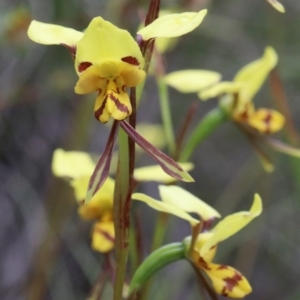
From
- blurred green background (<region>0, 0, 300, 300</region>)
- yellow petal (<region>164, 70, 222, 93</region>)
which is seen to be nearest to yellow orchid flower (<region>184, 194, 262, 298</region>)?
yellow petal (<region>164, 70, 222, 93</region>)

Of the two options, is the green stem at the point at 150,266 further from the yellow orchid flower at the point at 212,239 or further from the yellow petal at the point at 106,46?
the yellow petal at the point at 106,46

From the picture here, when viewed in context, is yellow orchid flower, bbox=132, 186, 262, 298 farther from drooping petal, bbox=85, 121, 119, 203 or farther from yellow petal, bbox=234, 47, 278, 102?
yellow petal, bbox=234, 47, 278, 102

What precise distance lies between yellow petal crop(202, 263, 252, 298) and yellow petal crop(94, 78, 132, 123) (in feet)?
0.53

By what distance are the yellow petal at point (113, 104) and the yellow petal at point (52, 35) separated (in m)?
0.04

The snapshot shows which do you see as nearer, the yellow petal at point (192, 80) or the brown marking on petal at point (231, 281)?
the brown marking on petal at point (231, 281)

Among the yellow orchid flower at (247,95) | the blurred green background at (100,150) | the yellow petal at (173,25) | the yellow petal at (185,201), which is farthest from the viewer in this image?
the blurred green background at (100,150)

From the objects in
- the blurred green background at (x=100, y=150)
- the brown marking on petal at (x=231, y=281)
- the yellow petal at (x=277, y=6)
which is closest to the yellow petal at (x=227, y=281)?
the brown marking on petal at (x=231, y=281)

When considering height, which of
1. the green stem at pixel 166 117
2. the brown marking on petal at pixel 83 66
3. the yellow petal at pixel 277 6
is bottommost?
the green stem at pixel 166 117

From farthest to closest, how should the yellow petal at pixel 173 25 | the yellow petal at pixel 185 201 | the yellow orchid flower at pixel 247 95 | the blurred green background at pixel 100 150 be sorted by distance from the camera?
1. the blurred green background at pixel 100 150
2. the yellow orchid flower at pixel 247 95
3. the yellow petal at pixel 185 201
4. the yellow petal at pixel 173 25

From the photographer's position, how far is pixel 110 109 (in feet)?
1.11

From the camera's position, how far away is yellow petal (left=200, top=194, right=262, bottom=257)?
1.26 feet

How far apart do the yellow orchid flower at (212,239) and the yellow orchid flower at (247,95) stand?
0.51 feet

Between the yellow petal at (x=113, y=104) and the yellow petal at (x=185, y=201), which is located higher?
the yellow petal at (x=113, y=104)

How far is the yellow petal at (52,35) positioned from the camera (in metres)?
0.34
